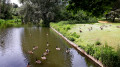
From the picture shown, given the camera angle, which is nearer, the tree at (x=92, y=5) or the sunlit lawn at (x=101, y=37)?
the tree at (x=92, y=5)

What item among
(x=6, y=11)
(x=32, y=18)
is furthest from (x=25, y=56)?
(x=6, y=11)

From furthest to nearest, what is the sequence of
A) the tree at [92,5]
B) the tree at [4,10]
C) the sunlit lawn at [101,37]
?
the tree at [4,10], the sunlit lawn at [101,37], the tree at [92,5]

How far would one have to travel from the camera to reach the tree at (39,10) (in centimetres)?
3938

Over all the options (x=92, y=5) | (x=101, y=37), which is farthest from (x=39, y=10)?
(x=92, y=5)

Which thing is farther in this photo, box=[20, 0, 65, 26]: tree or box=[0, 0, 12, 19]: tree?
box=[0, 0, 12, 19]: tree

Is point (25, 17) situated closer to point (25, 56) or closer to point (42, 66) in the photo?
point (25, 56)

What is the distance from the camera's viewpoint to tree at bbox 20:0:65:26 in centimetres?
3938

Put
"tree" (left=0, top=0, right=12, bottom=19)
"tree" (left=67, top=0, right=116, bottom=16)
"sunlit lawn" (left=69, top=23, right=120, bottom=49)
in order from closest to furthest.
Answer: "tree" (left=67, top=0, right=116, bottom=16), "sunlit lawn" (left=69, top=23, right=120, bottom=49), "tree" (left=0, top=0, right=12, bottom=19)

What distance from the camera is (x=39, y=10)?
4088 cm

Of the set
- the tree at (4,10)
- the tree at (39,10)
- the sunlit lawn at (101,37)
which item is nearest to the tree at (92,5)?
the sunlit lawn at (101,37)

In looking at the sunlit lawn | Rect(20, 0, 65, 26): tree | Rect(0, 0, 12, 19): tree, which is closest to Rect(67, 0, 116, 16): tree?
the sunlit lawn

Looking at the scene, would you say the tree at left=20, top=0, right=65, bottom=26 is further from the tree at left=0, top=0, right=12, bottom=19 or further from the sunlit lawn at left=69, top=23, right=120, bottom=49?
the tree at left=0, top=0, right=12, bottom=19

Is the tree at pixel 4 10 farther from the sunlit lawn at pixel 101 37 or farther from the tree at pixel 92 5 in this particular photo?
the tree at pixel 92 5

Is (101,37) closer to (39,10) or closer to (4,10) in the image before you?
(39,10)
